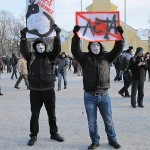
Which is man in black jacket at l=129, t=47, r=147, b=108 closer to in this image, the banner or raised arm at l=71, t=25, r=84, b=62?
the banner

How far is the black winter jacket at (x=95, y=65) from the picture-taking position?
6.29 metres

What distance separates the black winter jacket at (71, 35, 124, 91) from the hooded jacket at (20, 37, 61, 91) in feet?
1.85

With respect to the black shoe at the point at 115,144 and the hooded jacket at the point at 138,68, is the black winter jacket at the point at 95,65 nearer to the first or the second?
the black shoe at the point at 115,144

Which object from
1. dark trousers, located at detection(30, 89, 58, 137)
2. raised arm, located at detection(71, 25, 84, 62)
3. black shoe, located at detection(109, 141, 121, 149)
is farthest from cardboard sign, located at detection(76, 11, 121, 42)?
black shoe, located at detection(109, 141, 121, 149)

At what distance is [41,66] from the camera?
6.71 m

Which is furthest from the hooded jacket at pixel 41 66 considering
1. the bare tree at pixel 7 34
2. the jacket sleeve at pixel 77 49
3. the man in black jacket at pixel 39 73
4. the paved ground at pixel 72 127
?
the bare tree at pixel 7 34

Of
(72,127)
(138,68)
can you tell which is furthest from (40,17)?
(138,68)

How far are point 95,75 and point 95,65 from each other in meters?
0.17

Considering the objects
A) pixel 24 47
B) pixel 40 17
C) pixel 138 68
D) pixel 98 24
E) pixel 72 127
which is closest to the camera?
pixel 98 24

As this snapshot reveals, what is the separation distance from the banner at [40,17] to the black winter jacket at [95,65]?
93 cm

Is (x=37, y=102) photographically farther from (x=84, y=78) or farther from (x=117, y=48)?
(x=117, y=48)

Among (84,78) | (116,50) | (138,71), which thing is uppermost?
(116,50)

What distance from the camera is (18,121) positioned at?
29.2 ft

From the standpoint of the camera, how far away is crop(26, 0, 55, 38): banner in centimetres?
713
